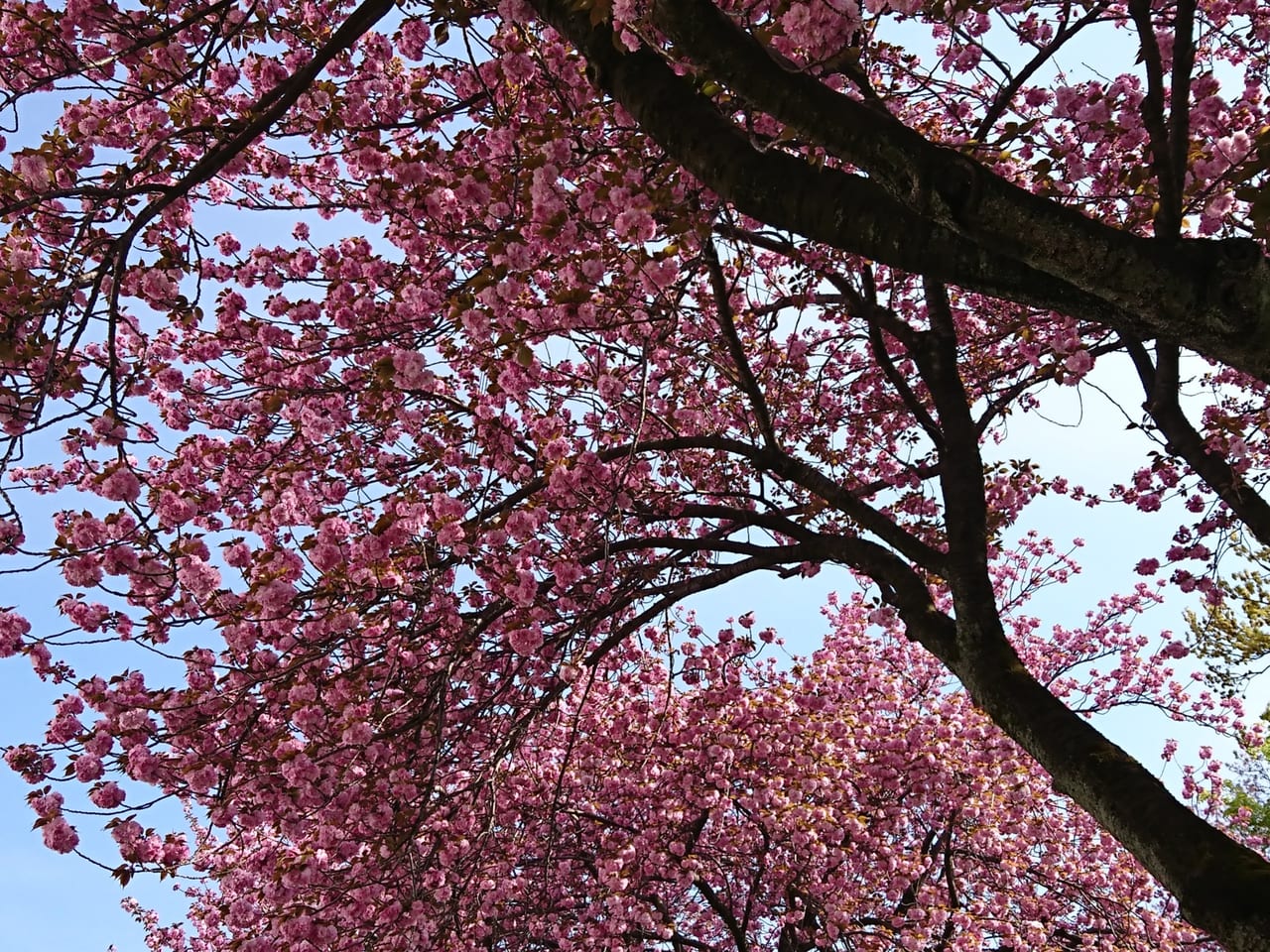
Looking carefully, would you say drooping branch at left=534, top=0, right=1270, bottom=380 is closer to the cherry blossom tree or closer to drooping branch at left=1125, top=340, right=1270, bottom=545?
the cherry blossom tree

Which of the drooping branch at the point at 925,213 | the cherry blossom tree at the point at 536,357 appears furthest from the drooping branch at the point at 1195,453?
the drooping branch at the point at 925,213

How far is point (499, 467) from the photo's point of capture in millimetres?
5801

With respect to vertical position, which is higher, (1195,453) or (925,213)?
(1195,453)

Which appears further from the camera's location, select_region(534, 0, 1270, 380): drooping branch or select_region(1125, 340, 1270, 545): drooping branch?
select_region(1125, 340, 1270, 545): drooping branch

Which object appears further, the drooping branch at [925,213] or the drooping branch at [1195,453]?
the drooping branch at [1195,453]

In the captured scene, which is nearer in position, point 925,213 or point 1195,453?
point 925,213

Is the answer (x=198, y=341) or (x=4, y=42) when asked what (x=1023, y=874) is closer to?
(x=198, y=341)

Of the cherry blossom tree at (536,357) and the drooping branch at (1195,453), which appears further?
the drooping branch at (1195,453)

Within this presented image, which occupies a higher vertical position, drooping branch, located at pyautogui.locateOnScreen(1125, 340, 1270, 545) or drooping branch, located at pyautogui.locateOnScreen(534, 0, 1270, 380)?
drooping branch, located at pyautogui.locateOnScreen(1125, 340, 1270, 545)

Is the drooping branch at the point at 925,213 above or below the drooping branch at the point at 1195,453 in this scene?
below

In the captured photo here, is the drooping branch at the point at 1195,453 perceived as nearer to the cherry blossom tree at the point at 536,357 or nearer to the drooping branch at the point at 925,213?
the cherry blossom tree at the point at 536,357

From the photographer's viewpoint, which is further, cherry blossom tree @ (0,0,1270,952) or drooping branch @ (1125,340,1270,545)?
drooping branch @ (1125,340,1270,545)

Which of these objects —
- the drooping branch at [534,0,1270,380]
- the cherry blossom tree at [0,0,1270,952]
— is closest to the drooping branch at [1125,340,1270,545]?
the cherry blossom tree at [0,0,1270,952]

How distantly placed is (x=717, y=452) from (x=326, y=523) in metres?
4.32
